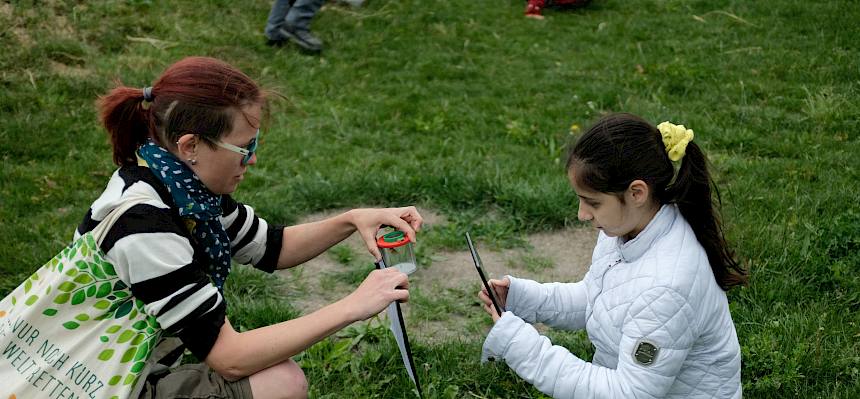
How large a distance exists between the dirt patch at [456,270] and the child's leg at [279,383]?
1.15 m

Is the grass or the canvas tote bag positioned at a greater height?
the canvas tote bag

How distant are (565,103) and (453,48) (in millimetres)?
1782

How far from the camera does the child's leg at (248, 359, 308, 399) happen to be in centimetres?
262

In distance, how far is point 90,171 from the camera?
539 centimetres

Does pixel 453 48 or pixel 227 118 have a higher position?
pixel 227 118

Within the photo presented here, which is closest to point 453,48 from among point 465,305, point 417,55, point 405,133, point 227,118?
point 417,55

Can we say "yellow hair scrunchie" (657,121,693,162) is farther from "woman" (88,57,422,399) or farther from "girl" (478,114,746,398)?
"woman" (88,57,422,399)

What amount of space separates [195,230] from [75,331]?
45cm

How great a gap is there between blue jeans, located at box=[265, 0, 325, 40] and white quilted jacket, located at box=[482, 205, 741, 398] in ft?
18.4

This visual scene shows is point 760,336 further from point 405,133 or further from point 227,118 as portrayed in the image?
point 405,133

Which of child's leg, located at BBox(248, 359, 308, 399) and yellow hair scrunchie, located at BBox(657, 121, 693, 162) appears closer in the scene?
yellow hair scrunchie, located at BBox(657, 121, 693, 162)

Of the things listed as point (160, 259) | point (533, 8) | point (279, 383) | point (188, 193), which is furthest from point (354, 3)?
point (160, 259)

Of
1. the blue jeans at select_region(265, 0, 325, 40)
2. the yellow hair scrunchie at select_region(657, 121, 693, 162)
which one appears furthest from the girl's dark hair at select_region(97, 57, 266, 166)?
the blue jeans at select_region(265, 0, 325, 40)

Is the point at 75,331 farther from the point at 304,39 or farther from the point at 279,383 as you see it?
the point at 304,39
